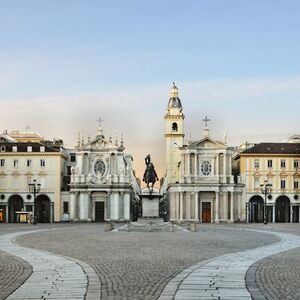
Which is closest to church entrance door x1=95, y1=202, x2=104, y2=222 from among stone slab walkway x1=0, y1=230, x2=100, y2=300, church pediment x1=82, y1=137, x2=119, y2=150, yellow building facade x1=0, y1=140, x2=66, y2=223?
yellow building facade x1=0, y1=140, x2=66, y2=223

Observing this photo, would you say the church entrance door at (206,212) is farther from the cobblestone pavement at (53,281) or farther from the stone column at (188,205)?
the cobblestone pavement at (53,281)

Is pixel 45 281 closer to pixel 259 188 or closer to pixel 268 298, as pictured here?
pixel 268 298

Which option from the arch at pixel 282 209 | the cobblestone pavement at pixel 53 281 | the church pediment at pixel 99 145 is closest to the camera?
the cobblestone pavement at pixel 53 281

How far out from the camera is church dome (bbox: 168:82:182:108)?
132 m

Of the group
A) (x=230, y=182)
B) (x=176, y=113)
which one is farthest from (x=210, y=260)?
(x=176, y=113)

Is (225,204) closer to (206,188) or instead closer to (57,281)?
(206,188)

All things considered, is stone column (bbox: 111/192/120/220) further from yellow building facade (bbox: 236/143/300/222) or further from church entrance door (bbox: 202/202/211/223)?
yellow building facade (bbox: 236/143/300/222)

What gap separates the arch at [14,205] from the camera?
109 meters

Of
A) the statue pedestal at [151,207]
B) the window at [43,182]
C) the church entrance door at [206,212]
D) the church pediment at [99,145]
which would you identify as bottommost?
the church entrance door at [206,212]

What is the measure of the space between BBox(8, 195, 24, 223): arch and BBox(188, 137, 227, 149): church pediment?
30.1 m

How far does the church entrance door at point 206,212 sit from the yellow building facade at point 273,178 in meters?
6.43

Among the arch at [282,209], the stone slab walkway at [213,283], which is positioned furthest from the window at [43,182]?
the stone slab walkway at [213,283]

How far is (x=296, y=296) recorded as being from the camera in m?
15.5

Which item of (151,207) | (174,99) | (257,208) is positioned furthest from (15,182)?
(151,207)
